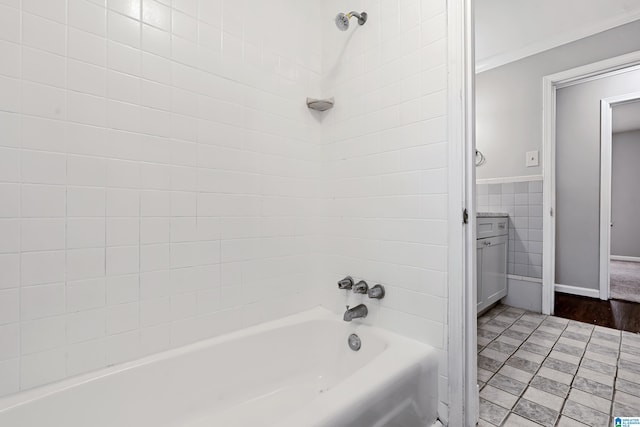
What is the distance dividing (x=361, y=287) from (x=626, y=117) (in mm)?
5501

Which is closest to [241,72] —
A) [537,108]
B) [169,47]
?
[169,47]

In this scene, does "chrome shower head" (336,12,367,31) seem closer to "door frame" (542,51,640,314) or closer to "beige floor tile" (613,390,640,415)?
"door frame" (542,51,640,314)

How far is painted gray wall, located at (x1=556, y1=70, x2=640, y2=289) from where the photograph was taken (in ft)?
9.70

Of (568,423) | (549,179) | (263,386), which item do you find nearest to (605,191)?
(549,179)

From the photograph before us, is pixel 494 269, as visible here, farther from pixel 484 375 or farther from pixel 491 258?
pixel 484 375

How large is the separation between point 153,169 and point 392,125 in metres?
1.08

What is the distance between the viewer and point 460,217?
120 centimetres

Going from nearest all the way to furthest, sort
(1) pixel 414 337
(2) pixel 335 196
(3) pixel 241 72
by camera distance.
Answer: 1. (1) pixel 414 337
2. (3) pixel 241 72
3. (2) pixel 335 196

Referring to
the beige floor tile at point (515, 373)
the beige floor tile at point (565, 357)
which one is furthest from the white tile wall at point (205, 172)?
the beige floor tile at point (565, 357)

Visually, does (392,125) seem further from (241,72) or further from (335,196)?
(241,72)

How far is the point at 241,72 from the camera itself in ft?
4.73

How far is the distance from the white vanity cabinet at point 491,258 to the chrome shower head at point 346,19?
Answer: 1.62 meters

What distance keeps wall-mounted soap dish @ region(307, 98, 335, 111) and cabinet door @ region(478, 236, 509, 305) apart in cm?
158

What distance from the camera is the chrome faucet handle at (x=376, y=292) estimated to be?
4.73ft
